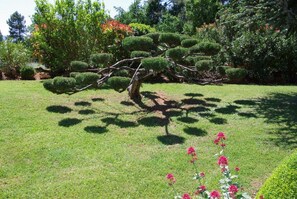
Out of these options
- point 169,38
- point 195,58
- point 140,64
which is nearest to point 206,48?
point 195,58

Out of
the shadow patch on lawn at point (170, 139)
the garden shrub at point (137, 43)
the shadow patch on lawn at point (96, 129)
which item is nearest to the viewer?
the shadow patch on lawn at point (170, 139)

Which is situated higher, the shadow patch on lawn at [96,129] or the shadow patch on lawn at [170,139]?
the shadow patch on lawn at [96,129]

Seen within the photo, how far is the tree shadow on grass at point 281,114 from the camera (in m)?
6.30

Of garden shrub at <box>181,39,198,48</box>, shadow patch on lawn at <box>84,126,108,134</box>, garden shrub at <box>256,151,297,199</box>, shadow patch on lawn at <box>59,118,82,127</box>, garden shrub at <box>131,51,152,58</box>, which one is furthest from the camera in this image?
garden shrub at <box>131,51,152,58</box>

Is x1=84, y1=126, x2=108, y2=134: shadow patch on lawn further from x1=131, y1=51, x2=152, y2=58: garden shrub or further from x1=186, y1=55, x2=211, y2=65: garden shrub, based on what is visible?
x1=186, y1=55, x2=211, y2=65: garden shrub

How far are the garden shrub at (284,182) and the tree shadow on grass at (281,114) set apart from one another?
366 cm

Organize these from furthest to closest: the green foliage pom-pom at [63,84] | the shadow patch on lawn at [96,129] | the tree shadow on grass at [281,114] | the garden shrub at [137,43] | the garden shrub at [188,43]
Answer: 1. the garden shrub at [188,43]
2. the garden shrub at [137,43]
3. the green foliage pom-pom at [63,84]
4. the shadow patch on lawn at [96,129]
5. the tree shadow on grass at [281,114]

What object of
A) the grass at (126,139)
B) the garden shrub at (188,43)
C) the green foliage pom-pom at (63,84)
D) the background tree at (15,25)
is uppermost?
the background tree at (15,25)

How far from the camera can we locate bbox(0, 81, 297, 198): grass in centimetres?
454

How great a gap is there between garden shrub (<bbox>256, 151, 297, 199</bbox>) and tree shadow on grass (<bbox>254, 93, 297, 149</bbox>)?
3.66 meters

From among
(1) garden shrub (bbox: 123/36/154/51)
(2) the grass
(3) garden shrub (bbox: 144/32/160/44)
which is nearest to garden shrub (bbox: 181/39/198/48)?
(3) garden shrub (bbox: 144/32/160/44)

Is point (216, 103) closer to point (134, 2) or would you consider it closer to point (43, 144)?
point (43, 144)

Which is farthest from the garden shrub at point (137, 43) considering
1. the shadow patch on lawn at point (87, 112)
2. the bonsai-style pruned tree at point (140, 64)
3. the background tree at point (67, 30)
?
the background tree at point (67, 30)

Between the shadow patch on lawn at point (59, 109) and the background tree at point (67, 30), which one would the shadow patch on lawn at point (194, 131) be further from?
the background tree at point (67, 30)
